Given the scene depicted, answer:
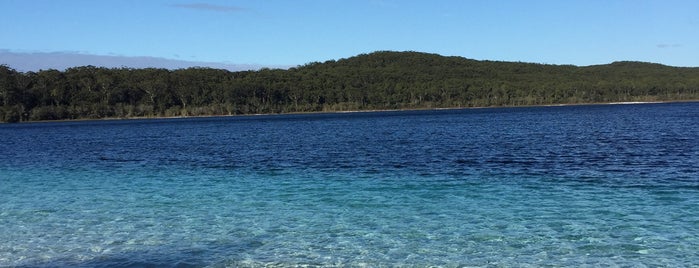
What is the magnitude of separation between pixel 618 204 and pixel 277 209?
10436mm

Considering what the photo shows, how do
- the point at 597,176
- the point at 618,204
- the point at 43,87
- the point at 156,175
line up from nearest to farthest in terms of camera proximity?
the point at 618,204 < the point at 597,176 < the point at 156,175 < the point at 43,87

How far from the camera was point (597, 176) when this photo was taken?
2561 cm

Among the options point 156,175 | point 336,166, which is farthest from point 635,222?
point 156,175

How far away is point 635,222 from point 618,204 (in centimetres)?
276

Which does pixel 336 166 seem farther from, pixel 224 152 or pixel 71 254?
pixel 71 254

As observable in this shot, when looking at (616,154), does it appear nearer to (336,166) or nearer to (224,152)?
(336,166)

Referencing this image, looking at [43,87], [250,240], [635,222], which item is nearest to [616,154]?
[635,222]

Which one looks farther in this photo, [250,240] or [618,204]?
[618,204]

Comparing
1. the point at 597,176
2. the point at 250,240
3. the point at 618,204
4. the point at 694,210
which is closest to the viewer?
the point at 250,240

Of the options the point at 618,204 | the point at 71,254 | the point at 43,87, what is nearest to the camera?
the point at 71,254

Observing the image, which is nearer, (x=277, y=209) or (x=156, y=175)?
(x=277, y=209)

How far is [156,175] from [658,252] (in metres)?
24.7

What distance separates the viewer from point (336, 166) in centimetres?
3331

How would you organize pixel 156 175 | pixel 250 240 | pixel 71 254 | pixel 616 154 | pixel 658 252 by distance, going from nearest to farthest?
pixel 658 252, pixel 71 254, pixel 250 240, pixel 156 175, pixel 616 154
